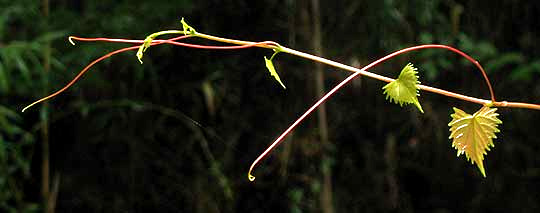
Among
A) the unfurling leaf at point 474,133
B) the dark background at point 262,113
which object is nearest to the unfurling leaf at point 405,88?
the unfurling leaf at point 474,133

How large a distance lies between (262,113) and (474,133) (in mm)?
1433

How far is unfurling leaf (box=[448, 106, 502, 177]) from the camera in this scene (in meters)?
0.38

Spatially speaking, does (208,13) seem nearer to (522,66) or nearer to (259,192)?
(259,192)

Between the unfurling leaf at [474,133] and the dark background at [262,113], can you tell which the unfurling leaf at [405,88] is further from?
the dark background at [262,113]

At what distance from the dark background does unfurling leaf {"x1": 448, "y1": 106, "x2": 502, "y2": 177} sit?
1343 millimetres

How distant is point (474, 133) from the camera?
38 cm

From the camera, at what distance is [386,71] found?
5.81 ft

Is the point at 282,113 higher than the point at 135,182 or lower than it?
higher

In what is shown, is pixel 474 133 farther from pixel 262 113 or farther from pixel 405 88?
pixel 262 113

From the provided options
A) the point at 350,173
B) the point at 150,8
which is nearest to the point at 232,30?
the point at 150,8

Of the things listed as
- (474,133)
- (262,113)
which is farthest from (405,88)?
(262,113)

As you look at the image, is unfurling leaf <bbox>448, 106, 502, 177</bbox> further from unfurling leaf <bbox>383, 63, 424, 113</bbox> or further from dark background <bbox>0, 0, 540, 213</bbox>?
dark background <bbox>0, 0, 540, 213</bbox>

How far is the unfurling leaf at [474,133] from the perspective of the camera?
1.24ft

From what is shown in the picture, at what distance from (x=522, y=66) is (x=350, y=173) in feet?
1.52
